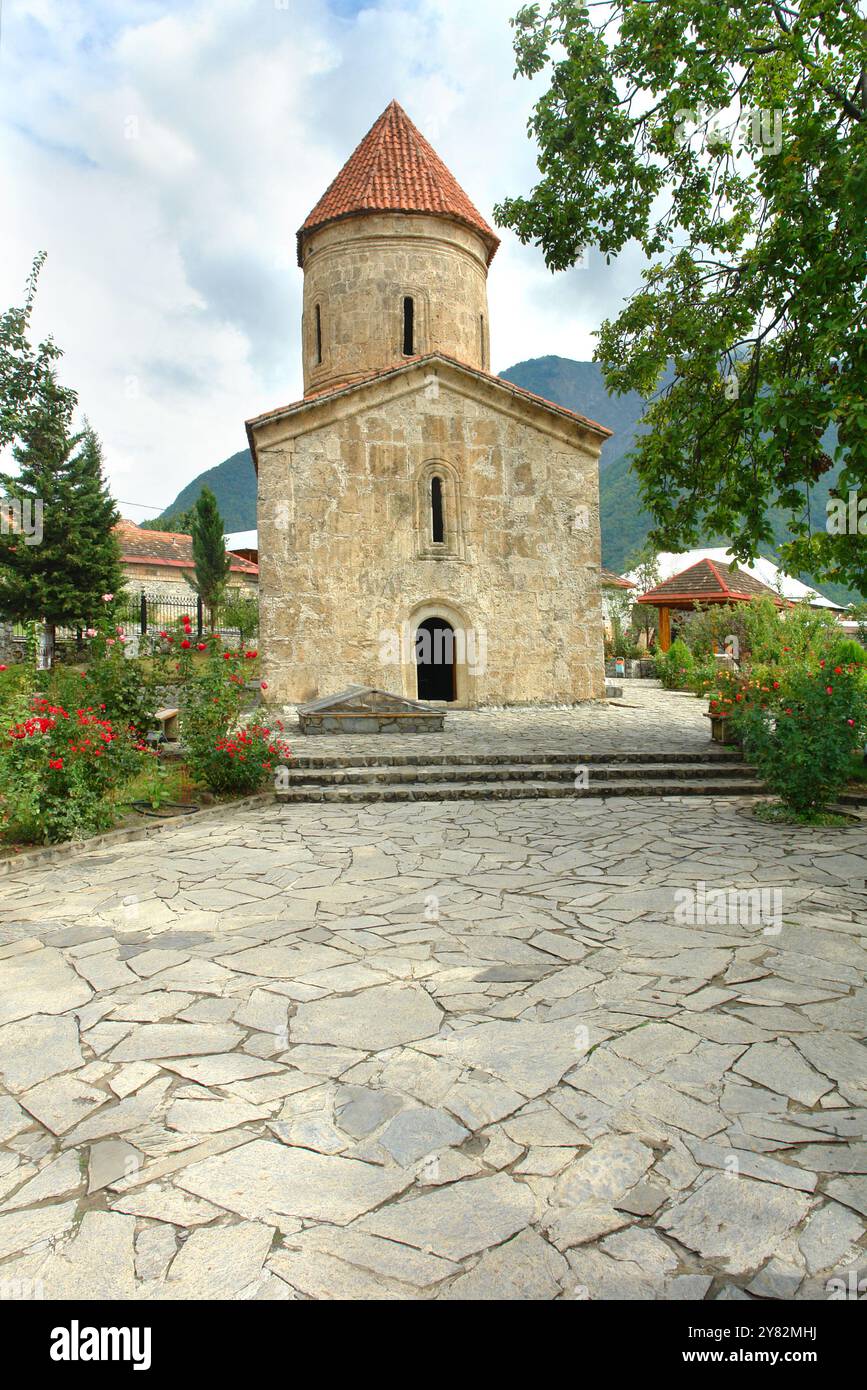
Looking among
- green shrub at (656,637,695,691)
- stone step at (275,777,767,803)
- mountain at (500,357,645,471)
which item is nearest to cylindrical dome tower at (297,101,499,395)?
green shrub at (656,637,695,691)

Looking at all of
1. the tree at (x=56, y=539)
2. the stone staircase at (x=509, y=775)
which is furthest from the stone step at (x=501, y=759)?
the tree at (x=56, y=539)

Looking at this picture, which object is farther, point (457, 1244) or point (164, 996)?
point (164, 996)

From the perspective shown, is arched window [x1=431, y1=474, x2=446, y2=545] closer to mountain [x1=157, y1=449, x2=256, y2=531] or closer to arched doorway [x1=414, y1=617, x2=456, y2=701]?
arched doorway [x1=414, y1=617, x2=456, y2=701]

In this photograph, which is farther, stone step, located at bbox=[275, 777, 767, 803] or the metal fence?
the metal fence

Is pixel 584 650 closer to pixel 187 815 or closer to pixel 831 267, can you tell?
pixel 831 267

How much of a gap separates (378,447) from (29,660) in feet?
28.6

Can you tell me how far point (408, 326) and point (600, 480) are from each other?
181 feet

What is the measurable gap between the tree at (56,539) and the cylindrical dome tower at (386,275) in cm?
792

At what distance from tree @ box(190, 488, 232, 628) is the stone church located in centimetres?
1482

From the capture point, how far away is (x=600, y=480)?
230ft

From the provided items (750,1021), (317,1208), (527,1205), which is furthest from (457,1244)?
(750,1021)

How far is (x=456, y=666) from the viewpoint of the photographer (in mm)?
16328

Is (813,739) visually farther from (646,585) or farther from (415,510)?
(646,585)

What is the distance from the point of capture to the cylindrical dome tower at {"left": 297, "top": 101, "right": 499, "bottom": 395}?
59.3 ft
